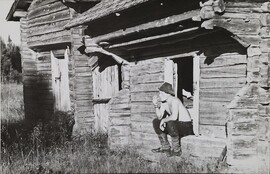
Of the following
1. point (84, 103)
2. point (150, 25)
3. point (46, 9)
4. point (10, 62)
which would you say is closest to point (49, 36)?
point (46, 9)

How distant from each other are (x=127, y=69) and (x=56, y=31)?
370cm

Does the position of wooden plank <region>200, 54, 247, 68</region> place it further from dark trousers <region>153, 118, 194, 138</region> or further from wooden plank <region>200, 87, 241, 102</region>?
dark trousers <region>153, 118, 194, 138</region>

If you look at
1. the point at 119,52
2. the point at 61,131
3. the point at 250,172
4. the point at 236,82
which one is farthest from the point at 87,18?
the point at 250,172

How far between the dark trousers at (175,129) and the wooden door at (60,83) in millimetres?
4833

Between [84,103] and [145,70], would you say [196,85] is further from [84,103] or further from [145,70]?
[84,103]

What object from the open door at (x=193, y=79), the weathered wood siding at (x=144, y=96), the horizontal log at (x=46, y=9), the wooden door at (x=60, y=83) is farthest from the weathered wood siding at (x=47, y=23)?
the open door at (x=193, y=79)

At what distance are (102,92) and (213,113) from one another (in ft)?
16.0

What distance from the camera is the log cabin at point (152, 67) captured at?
636 cm

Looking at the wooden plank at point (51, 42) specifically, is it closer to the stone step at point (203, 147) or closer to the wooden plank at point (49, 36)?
the wooden plank at point (49, 36)

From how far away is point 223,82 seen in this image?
6961 millimetres

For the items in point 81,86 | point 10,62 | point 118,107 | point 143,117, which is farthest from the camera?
point 10,62

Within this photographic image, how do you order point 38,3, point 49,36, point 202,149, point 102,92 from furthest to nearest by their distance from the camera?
point 38,3 → point 49,36 → point 102,92 → point 202,149

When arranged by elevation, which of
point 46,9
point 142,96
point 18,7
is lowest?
point 142,96

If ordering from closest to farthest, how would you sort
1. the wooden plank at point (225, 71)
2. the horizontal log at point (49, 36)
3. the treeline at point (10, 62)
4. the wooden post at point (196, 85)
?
the wooden plank at point (225, 71), the wooden post at point (196, 85), the horizontal log at point (49, 36), the treeline at point (10, 62)
